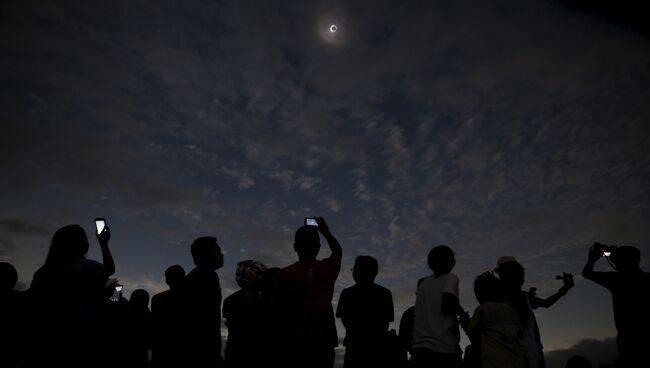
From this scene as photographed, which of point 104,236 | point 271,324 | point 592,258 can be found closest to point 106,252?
point 104,236

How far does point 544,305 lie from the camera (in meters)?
6.13

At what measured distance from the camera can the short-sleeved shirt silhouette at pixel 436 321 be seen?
14.3 ft

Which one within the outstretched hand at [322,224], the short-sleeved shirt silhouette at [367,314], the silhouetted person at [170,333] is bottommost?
the silhouetted person at [170,333]

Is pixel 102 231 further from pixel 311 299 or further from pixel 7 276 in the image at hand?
pixel 311 299

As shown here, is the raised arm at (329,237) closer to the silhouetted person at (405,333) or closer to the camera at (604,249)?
the silhouetted person at (405,333)

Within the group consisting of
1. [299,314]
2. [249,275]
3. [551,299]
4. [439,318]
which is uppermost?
[551,299]

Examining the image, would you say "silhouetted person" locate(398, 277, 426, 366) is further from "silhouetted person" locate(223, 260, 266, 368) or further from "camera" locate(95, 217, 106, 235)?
"camera" locate(95, 217, 106, 235)

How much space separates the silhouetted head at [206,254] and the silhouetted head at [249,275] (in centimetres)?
59

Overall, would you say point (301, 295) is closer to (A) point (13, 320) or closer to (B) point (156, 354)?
(B) point (156, 354)

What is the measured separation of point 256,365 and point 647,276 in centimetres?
515

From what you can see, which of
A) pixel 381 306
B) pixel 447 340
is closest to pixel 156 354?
pixel 381 306

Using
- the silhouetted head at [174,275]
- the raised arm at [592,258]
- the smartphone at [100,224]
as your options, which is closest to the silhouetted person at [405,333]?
the raised arm at [592,258]

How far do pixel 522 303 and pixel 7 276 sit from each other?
655cm

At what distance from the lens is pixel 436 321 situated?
14.6 ft
